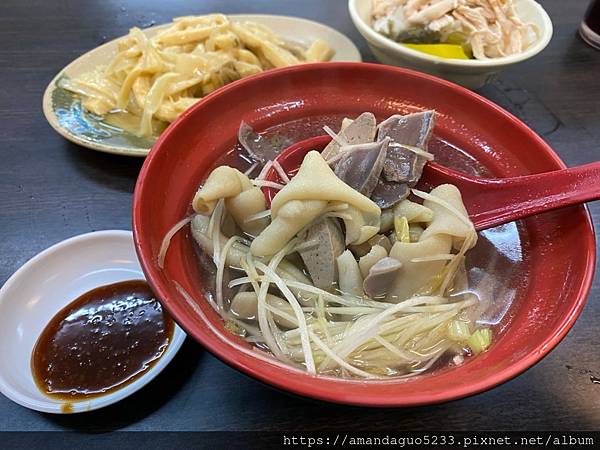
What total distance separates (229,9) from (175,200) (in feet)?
6.00

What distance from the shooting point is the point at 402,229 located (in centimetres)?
112

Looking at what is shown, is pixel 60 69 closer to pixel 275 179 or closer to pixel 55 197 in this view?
pixel 55 197

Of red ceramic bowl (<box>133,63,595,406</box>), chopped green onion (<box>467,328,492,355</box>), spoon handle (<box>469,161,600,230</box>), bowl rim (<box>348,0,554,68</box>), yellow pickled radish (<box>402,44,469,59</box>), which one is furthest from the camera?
yellow pickled radish (<box>402,44,469,59</box>)

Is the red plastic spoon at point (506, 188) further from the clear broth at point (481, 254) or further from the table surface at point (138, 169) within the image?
the table surface at point (138, 169)

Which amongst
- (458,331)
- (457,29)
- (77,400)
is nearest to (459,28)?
(457,29)

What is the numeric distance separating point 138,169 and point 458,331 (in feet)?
4.26

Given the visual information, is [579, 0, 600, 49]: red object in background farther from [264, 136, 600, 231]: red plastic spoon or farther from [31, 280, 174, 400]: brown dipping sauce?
[31, 280, 174, 400]: brown dipping sauce

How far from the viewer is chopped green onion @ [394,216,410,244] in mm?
1106

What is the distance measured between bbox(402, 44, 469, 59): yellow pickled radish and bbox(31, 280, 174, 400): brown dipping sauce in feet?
4.38

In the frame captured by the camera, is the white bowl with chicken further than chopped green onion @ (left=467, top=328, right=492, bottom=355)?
Yes

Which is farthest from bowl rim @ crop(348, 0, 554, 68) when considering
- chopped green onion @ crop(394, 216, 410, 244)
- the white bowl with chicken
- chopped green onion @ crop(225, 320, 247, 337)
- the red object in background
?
chopped green onion @ crop(225, 320, 247, 337)

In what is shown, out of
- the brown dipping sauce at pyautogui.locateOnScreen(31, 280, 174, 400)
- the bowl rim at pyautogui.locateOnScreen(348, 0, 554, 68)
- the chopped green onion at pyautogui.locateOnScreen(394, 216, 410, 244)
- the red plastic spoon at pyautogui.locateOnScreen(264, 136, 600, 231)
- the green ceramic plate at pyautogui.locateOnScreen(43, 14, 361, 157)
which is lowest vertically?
the brown dipping sauce at pyautogui.locateOnScreen(31, 280, 174, 400)

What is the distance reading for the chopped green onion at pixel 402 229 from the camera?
3.63 ft

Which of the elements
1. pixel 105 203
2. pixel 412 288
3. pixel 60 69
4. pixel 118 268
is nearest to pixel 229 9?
pixel 60 69
